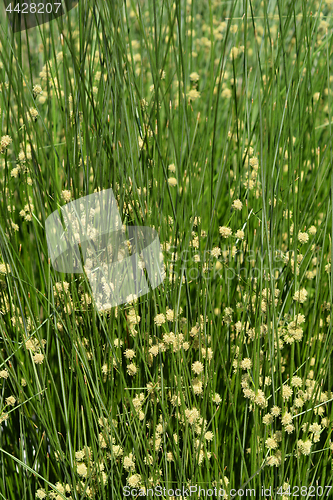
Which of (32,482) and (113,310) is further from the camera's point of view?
(32,482)

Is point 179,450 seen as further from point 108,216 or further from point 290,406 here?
point 108,216

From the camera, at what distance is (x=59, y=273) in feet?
2.92

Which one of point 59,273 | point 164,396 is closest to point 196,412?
point 164,396

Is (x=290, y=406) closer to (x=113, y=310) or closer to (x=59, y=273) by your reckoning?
(x=113, y=310)

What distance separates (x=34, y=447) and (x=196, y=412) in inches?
19.1

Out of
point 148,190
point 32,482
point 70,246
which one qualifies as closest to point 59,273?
point 70,246

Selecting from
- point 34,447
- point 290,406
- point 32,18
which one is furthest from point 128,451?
point 32,18

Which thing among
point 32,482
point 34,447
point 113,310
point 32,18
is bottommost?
point 32,482

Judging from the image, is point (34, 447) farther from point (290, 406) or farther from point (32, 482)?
point (290, 406)

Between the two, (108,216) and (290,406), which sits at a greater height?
(108,216)

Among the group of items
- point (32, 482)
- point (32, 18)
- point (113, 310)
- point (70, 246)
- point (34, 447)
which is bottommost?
point (32, 482)

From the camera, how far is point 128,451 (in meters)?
0.90

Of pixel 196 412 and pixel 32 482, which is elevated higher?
pixel 196 412

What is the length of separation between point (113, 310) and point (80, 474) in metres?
0.39
